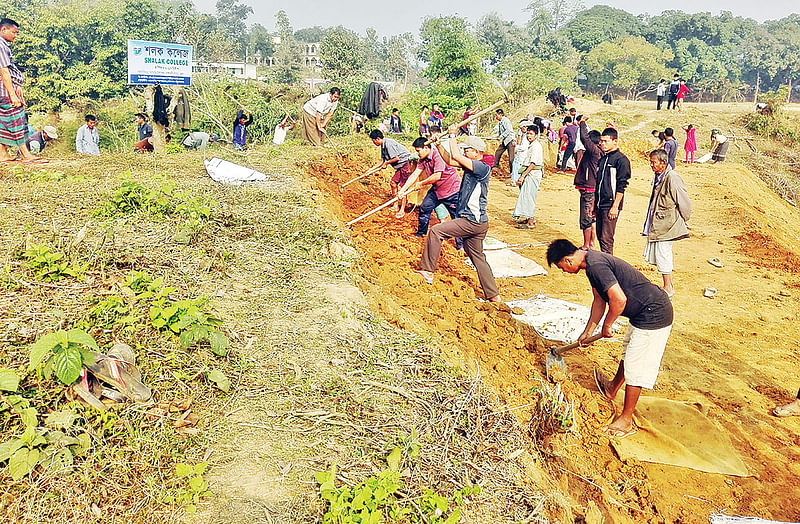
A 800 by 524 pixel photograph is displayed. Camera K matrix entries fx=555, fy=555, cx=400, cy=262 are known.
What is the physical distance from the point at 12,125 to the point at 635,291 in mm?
7550

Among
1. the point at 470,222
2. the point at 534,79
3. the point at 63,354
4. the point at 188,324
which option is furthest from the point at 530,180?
the point at 534,79

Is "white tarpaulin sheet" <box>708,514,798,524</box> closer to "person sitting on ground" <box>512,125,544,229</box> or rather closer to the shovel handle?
the shovel handle

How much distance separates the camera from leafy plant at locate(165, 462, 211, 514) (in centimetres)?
243

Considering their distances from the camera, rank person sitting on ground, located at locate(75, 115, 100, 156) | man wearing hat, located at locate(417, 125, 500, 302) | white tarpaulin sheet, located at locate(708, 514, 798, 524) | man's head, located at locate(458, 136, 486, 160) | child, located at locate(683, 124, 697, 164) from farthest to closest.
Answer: child, located at locate(683, 124, 697, 164) → person sitting on ground, located at locate(75, 115, 100, 156) → man's head, located at locate(458, 136, 486, 160) → man wearing hat, located at locate(417, 125, 500, 302) → white tarpaulin sheet, located at locate(708, 514, 798, 524)

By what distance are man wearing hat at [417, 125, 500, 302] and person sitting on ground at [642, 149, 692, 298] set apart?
6.02ft

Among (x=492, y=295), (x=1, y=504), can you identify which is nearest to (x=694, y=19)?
(x=492, y=295)

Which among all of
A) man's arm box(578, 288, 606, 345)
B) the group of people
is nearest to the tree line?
the group of people

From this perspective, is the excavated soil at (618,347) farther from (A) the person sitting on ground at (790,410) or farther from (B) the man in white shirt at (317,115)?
(B) the man in white shirt at (317,115)

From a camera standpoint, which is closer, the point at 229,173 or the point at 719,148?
the point at 229,173

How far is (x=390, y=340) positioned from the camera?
3957mm

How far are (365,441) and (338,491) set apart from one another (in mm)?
423

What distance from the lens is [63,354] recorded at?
8.70 feet

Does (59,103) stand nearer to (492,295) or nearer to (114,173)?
(114,173)

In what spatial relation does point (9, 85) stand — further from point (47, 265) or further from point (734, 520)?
point (734, 520)
